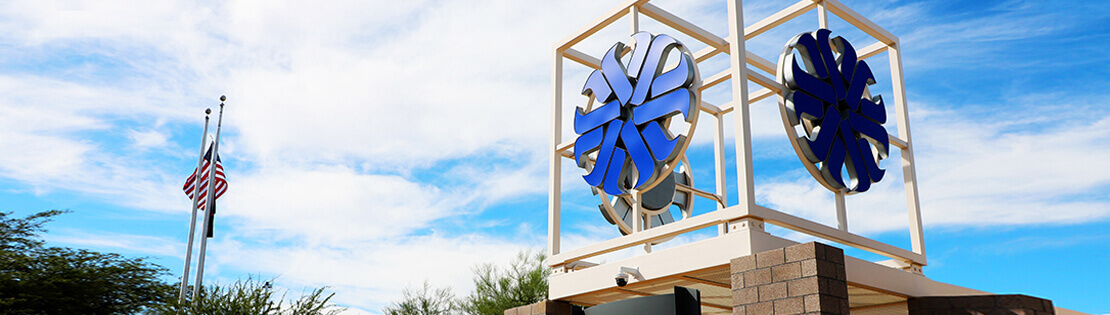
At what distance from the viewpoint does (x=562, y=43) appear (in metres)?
13.5

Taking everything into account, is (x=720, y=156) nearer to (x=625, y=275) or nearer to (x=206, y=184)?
(x=625, y=275)

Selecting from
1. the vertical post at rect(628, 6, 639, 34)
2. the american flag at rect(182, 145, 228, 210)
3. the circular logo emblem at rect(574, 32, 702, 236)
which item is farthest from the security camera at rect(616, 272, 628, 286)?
the american flag at rect(182, 145, 228, 210)

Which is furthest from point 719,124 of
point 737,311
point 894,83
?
point 737,311

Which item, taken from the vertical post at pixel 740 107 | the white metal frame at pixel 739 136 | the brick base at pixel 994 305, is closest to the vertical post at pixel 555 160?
the white metal frame at pixel 739 136

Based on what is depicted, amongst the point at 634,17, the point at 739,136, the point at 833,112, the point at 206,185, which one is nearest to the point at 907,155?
the point at 833,112

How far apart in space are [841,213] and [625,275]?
2858 mm

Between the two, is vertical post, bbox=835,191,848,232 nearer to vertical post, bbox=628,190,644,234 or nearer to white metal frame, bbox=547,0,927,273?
white metal frame, bbox=547,0,927,273

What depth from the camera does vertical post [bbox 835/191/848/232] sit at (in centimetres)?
1073

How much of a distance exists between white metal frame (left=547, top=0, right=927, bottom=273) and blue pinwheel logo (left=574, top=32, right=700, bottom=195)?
429mm

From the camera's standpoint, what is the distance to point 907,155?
484 inches

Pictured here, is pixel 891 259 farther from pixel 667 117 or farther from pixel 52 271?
pixel 52 271

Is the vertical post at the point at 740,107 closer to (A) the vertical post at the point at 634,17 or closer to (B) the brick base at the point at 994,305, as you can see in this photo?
(A) the vertical post at the point at 634,17

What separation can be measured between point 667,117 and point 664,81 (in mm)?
474

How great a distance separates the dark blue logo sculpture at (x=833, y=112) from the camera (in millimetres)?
10703
